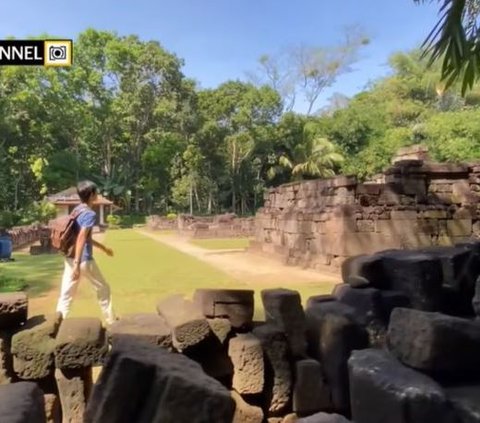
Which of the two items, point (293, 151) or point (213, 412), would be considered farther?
point (293, 151)

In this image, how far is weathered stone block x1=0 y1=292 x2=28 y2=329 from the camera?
2.76 metres

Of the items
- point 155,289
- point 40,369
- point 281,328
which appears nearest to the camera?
point 40,369

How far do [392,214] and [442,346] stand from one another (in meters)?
11.5

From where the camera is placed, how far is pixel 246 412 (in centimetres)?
288

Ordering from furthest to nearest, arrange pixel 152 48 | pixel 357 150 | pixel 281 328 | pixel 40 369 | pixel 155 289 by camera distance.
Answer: pixel 152 48 → pixel 357 150 → pixel 155 289 → pixel 281 328 → pixel 40 369

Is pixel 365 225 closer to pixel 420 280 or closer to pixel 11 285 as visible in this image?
pixel 11 285

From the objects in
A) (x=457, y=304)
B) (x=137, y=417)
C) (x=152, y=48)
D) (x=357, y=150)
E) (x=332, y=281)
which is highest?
(x=152, y=48)

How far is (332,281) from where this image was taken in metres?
9.77

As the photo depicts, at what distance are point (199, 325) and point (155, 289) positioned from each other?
5777mm

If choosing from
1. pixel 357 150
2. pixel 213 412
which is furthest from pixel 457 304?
pixel 357 150

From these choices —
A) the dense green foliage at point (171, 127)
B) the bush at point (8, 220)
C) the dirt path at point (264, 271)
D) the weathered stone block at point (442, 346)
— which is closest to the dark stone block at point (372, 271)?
the weathered stone block at point (442, 346)

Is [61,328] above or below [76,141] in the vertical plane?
below

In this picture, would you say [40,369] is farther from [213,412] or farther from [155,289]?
[155,289]

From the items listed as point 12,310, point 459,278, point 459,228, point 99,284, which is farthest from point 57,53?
point 459,278
